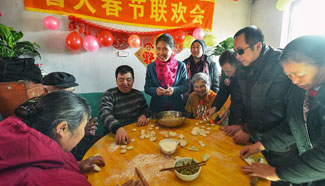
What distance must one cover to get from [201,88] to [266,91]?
1.02 meters

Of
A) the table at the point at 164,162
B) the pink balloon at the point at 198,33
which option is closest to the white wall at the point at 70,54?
the pink balloon at the point at 198,33

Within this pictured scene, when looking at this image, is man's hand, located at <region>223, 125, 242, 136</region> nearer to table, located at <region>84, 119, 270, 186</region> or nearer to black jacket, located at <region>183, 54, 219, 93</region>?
table, located at <region>84, 119, 270, 186</region>

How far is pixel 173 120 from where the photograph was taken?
1.57 m

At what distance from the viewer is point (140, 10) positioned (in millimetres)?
3576

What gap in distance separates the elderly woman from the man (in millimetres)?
1217

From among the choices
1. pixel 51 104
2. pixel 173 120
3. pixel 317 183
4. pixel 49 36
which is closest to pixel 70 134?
pixel 51 104

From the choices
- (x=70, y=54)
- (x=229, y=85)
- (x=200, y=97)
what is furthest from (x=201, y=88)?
(x=70, y=54)

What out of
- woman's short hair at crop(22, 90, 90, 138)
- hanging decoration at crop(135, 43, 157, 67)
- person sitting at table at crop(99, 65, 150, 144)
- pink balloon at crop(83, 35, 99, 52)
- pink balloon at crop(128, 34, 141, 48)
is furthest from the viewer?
hanging decoration at crop(135, 43, 157, 67)

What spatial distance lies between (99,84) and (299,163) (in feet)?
12.1

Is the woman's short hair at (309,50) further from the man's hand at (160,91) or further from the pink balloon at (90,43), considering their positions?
the pink balloon at (90,43)

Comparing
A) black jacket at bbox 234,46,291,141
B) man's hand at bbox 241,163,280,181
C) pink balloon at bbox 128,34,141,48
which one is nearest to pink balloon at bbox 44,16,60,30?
pink balloon at bbox 128,34,141,48

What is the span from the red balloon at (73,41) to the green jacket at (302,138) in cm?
348

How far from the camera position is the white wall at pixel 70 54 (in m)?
2.96

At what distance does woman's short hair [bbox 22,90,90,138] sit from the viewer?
0.80m
